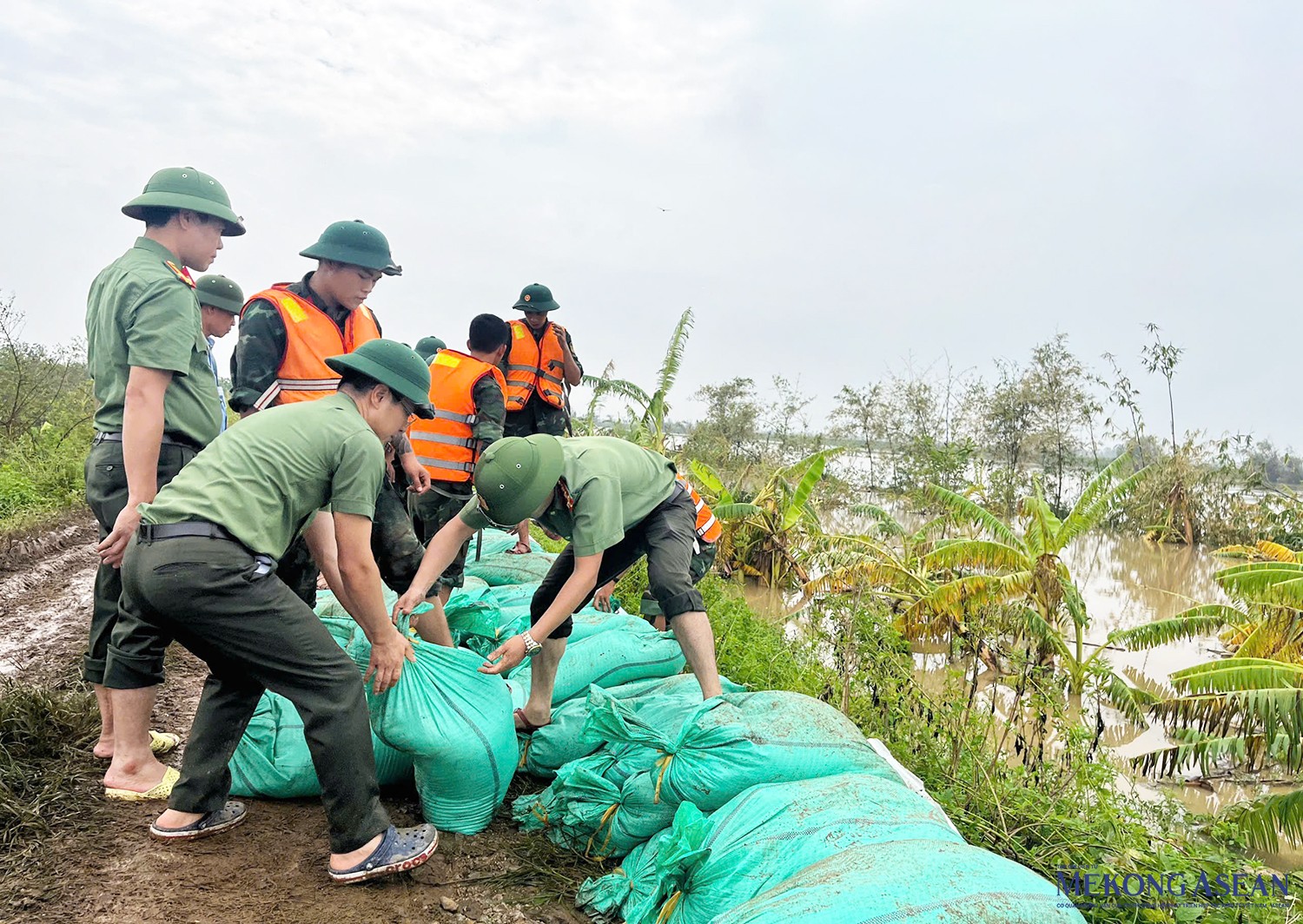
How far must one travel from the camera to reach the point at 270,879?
195 centimetres

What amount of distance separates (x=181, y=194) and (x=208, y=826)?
69.1 inches

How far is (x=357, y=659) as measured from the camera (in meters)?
2.48

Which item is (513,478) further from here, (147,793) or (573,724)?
(147,793)

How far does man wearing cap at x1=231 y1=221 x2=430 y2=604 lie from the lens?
2.56 meters

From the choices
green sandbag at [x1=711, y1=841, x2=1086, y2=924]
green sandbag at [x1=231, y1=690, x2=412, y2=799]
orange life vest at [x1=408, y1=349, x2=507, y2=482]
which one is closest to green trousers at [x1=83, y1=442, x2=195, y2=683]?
green sandbag at [x1=231, y1=690, x2=412, y2=799]

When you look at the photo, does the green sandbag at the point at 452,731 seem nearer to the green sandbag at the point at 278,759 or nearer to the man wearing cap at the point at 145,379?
the green sandbag at the point at 278,759

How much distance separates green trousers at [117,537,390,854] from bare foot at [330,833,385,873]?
0.05 ft

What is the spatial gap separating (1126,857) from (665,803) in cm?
112

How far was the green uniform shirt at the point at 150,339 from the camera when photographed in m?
2.10

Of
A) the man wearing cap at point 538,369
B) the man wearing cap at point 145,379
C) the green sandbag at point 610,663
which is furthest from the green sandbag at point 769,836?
the man wearing cap at point 538,369

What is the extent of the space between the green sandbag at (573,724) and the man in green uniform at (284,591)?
0.54m

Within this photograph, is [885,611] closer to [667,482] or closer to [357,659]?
[667,482]

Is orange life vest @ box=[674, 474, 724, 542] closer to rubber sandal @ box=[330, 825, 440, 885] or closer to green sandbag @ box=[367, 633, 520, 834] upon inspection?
green sandbag @ box=[367, 633, 520, 834]

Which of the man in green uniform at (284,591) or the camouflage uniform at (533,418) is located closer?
the man in green uniform at (284,591)
